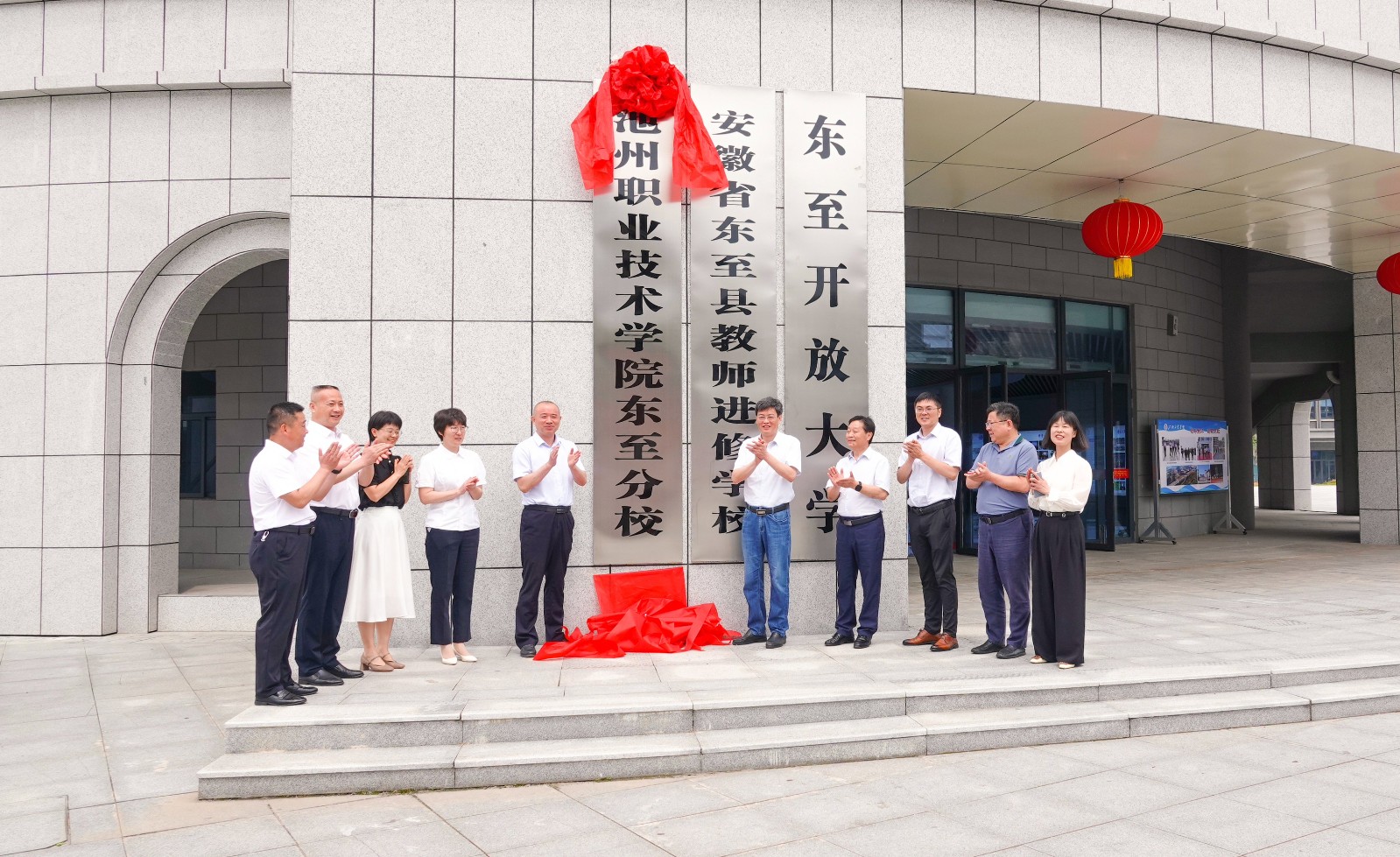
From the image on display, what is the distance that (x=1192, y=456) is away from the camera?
42.1 ft

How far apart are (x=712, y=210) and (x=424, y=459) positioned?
2500 mm

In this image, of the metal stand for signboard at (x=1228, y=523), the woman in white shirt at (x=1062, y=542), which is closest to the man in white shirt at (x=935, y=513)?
the woman in white shirt at (x=1062, y=542)

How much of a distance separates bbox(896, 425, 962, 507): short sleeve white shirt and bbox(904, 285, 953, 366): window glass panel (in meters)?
5.54

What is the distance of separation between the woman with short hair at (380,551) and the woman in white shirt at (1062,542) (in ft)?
11.3

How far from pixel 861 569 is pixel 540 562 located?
1942mm

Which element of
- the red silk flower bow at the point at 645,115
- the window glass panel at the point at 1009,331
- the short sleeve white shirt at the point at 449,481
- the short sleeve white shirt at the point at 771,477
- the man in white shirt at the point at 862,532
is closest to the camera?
the short sleeve white shirt at the point at 449,481

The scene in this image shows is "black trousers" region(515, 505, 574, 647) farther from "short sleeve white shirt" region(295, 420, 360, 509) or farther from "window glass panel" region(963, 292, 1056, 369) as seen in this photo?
"window glass panel" region(963, 292, 1056, 369)

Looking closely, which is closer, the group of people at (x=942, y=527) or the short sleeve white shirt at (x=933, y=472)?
the group of people at (x=942, y=527)

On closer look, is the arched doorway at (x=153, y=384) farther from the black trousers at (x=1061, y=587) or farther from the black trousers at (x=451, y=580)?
the black trousers at (x=1061, y=587)

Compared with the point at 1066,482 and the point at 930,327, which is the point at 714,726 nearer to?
the point at 1066,482

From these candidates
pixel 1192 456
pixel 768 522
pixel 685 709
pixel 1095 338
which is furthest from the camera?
pixel 1192 456

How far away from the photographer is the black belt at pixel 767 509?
5.66 metres

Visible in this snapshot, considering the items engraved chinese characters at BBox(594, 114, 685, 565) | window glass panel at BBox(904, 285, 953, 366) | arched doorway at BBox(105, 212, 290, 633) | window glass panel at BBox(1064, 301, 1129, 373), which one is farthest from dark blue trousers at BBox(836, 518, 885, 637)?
window glass panel at BBox(1064, 301, 1129, 373)

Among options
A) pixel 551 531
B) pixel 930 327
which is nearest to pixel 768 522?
pixel 551 531
